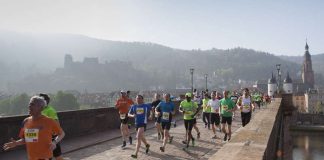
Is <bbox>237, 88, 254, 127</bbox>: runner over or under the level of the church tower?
under

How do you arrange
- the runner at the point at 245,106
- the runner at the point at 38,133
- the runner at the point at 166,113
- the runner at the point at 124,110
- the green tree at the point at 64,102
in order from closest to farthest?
the runner at the point at 38,133
the runner at the point at 166,113
the runner at the point at 124,110
the runner at the point at 245,106
the green tree at the point at 64,102

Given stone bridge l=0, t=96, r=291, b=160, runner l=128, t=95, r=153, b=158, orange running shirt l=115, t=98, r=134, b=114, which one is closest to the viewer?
stone bridge l=0, t=96, r=291, b=160

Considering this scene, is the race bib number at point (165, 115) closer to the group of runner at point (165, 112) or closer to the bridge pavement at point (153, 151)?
the group of runner at point (165, 112)

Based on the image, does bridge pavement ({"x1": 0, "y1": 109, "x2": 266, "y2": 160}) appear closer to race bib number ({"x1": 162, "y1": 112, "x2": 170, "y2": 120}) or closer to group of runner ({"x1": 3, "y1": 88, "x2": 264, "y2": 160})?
group of runner ({"x1": 3, "y1": 88, "x2": 264, "y2": 160})

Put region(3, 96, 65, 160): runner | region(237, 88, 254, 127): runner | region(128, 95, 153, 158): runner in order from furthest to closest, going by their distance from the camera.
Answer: region(237, 88, 254, 127): runner → region(128, 95, 153, 158): runner → region(3, 96, 65, 160): runner

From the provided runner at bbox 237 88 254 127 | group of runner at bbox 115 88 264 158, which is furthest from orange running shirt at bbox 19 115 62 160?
runner at bbox 237 88 254 127

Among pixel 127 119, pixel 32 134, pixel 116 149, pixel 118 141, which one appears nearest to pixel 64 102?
pixel 118 141

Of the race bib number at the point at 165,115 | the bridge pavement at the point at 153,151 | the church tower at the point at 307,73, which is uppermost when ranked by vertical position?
the church tower at the point at 307,73

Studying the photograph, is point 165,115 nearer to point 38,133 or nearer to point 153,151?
point 153,151

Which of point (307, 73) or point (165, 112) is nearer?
point (165, 112)

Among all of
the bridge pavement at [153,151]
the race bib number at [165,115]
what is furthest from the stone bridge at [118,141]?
the race bib number at [165,115]

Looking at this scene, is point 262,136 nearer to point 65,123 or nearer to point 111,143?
point 111,143

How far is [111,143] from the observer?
50.5 ft

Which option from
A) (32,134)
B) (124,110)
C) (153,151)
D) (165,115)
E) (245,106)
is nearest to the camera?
(32,134)
